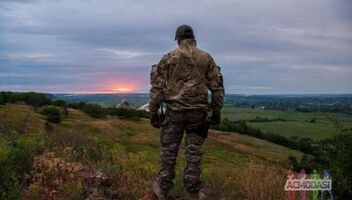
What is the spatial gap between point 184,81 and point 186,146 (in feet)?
3.55

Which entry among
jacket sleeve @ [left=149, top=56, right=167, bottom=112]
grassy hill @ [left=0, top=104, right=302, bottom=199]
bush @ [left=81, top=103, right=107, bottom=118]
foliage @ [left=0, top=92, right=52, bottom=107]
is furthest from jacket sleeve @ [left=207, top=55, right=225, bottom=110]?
bush @ [left=81, top=103, right=107, bottom=118]

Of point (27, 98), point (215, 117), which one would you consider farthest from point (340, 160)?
point (27, 98)

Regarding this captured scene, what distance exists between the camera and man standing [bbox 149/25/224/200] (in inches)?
350

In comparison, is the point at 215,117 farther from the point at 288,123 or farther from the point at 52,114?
the point at 288,123

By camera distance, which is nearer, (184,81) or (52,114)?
(184,81)

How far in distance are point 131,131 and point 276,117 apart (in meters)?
60.6

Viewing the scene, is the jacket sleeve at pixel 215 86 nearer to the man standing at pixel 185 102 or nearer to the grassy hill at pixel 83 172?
the man standing at pixel 185 102

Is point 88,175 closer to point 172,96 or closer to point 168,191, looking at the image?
point 168,191

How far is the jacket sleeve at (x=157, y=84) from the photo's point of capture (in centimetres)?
881

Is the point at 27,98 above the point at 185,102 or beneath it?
beneath

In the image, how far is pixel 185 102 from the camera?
8.88 metres

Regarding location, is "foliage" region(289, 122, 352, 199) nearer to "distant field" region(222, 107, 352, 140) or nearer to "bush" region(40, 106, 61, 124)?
"bush" region(40, 106, 61, 124)

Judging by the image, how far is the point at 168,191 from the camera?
30.7ft

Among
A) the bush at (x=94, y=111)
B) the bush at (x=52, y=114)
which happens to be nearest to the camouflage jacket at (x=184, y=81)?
the bush at (x=52, y=114)
